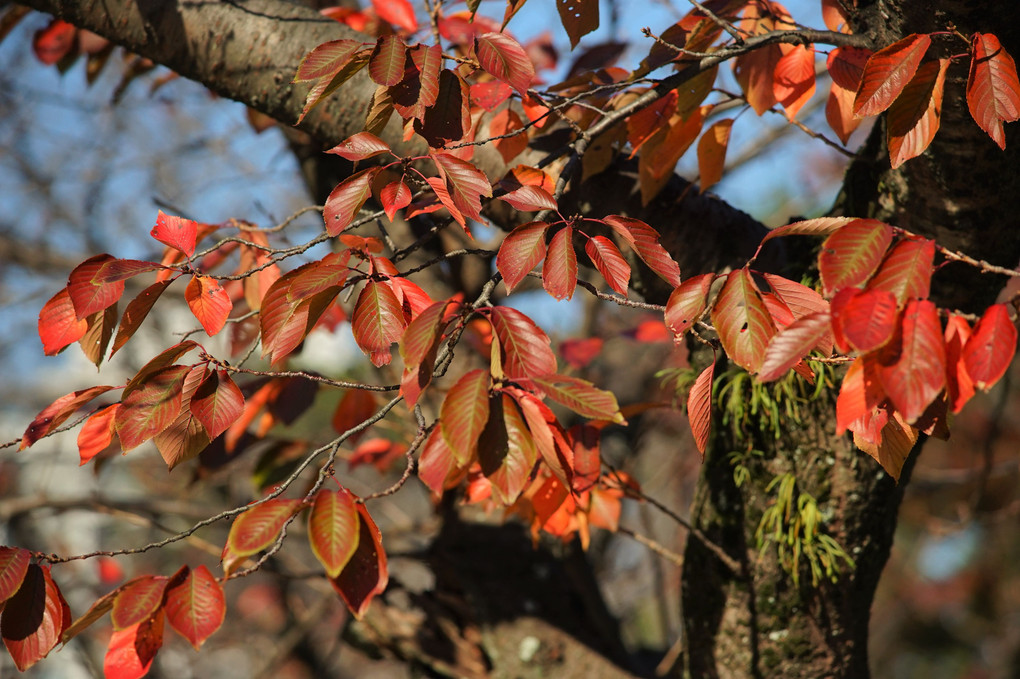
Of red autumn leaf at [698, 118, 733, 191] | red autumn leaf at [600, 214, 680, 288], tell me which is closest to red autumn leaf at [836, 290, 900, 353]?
red autumn leaf at [600, 214, 680, 288]

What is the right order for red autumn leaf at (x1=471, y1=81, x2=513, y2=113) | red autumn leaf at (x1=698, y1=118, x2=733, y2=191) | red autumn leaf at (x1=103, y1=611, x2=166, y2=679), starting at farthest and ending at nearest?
1. red autumn leaf at (x1=698, y1=118, x2=733, y2=191)
2. red autumn leaf at (x1=471, y1=81, x2=513, y2=113)
3. red autumn leaf at (x1=103, y1=611, x2=166, y2=679)

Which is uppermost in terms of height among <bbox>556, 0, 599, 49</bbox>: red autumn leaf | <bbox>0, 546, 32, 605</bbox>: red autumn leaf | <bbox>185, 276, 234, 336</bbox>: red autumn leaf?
<bbox>556, 0, 599, 49</bbox>: red autumn leaf

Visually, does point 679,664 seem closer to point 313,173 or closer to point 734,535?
point 734,535

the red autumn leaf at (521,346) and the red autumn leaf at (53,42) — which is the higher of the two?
the red autumn leaf at (521,346)

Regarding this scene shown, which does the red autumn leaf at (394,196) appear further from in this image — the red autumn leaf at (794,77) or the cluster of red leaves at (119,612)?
the red autumn leaf at (794,77)

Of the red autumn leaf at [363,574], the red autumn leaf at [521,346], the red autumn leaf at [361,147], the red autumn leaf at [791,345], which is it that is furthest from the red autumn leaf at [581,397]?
the red autumn leaf at [361,147]

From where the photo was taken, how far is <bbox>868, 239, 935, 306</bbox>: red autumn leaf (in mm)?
527

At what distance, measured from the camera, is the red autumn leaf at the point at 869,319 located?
0.49 m

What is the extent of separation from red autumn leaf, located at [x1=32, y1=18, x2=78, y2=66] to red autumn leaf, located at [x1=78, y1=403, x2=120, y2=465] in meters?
1.00

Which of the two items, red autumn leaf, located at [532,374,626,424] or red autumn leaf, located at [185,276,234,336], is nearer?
red autumn leaf, located at [532,374,626,424]

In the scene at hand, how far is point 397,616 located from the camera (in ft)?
5.13

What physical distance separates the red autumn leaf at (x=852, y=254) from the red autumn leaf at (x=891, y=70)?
0.21 meters

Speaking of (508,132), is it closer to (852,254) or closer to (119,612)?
(852,254)

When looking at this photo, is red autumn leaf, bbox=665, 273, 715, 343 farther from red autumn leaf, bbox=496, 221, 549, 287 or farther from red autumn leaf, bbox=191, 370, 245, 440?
red autumn leaf, bbox=191, 370, 245, 440
